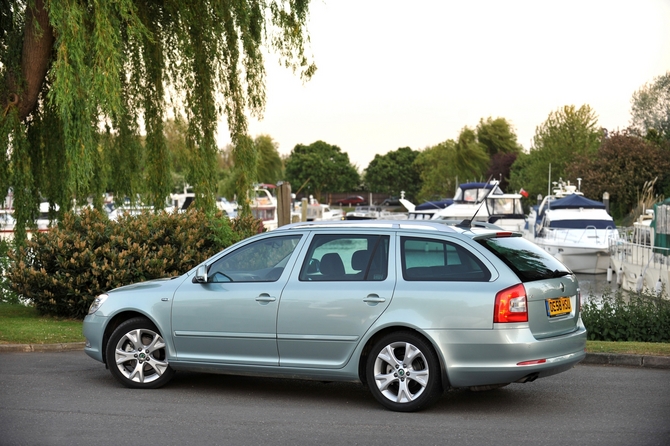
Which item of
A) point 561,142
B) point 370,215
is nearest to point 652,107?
point 561,142

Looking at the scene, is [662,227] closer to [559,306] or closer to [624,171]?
[559,306]

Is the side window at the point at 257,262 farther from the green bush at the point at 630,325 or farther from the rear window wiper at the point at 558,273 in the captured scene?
the green bush at the point at 630,325

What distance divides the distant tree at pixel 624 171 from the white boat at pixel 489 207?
15055 millimetres

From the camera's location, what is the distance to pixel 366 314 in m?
8.37

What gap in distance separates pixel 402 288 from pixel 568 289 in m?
1.52

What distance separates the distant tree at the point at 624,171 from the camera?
65312 mm

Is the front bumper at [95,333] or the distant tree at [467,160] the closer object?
the front bumper at [95,333]

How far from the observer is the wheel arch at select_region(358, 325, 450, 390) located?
8078 mm

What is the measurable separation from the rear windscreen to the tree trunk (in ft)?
30.8

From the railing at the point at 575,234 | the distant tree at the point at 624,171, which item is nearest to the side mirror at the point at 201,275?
the railing at the point at 575,234

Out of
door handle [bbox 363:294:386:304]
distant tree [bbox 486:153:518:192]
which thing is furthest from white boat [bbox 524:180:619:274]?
distant tree [bbox 486:153:518:192]

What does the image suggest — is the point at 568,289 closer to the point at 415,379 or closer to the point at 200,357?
the point at 415,379

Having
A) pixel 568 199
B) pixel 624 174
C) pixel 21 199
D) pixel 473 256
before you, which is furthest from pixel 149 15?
pixel 624 174

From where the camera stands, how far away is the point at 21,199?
53.7 ft
